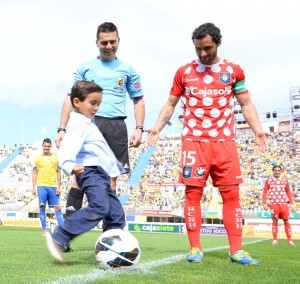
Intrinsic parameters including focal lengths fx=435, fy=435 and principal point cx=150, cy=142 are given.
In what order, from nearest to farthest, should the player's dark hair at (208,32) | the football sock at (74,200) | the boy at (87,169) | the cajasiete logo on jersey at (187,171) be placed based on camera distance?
the boy at (87,169), the player's dark hair at (208,32), the cajasiete logo on jersey at (187,171), the football sock at (74,200)

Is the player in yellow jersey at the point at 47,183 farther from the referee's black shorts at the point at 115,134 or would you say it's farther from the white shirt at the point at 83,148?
the white shirt at the point at 83,148

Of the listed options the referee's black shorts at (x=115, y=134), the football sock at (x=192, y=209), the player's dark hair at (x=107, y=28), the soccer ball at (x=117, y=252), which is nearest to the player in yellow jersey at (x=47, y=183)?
the referee's black shorts at (x=115, y=134)

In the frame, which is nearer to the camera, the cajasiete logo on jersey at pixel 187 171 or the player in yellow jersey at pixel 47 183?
the cajasiete logo on jersey at pixel 187 171

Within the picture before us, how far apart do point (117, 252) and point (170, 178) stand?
3793cm

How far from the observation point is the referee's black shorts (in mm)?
4926

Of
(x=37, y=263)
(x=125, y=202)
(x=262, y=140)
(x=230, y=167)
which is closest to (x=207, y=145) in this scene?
(x=230, y=167)

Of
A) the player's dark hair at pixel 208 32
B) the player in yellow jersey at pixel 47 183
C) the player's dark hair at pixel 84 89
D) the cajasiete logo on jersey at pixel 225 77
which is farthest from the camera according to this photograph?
the player in yellow jersey at pixel 47 183

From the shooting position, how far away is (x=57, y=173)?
10961mm

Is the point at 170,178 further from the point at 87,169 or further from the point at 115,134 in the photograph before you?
the point at 87,169

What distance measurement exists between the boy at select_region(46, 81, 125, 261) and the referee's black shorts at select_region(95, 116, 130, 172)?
2.95 feet

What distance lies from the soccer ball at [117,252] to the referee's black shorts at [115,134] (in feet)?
5.12

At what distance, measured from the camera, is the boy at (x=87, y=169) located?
3.55m

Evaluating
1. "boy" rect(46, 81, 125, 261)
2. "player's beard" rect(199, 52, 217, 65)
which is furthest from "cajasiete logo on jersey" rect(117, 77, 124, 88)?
"boy" rect(46, 81, 125, 261)

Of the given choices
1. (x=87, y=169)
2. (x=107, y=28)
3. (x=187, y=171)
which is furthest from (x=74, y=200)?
(x=107, y=28)
